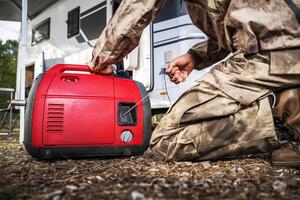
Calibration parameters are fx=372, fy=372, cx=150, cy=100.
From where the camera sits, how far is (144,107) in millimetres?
2316

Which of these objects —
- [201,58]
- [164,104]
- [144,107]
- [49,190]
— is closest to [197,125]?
[144,107]

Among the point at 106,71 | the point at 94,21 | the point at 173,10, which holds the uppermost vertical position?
the point at 94,21

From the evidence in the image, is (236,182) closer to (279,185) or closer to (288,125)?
(279,185)

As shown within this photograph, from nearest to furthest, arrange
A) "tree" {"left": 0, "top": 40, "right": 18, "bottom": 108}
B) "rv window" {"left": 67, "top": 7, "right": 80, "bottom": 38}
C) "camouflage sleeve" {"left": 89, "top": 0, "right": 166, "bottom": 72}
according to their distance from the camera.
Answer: "camouflage sleeve" {"left": 89, "top": 0, "right": 166, "bottom": 72} < "rv window" {"left": 67, "top": 7, "right": 80, "bottom": 38} < "tree" {"left": 0, "top": 40, "right": 18, "bottom": 108}

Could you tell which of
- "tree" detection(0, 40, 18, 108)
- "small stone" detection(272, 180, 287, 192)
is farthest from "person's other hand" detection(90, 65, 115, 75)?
"tree" detection(0, 40, 18, 108)

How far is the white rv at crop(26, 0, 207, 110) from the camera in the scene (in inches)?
171

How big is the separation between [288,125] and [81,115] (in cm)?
111

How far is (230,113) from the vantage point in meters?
1.90

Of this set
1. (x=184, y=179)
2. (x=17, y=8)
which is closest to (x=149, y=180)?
(x=184, y=179)

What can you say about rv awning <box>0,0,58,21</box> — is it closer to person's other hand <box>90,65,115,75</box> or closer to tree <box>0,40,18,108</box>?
person's other hand <box>90,65,115,75</box>

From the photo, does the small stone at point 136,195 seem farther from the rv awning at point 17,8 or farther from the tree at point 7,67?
the tree at point 7,67

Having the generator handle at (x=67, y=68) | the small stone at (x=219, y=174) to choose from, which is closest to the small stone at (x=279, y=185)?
the small stone at (x=219, y=174)

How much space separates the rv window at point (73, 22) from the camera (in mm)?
5805

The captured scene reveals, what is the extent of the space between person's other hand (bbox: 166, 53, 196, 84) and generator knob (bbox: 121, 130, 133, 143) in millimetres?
454
